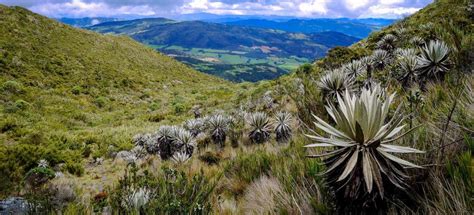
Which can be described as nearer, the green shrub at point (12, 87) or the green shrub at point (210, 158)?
the green shrub at point (210, 158)

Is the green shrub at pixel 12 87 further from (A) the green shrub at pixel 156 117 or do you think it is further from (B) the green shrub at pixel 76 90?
(A) the green shrub at pixel 156 117

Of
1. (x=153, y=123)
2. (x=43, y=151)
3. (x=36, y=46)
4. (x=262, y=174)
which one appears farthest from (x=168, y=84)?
(x=262, y=174)

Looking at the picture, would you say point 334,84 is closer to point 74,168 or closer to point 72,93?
point 74,168

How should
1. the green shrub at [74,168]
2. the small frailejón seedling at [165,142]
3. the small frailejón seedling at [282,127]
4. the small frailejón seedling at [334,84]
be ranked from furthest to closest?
the small frailejón seedling at [165,142] < the green shrub at [74,168] < the small frailejón seedling at [282,127] < the small frailejón seedling at [334,84]

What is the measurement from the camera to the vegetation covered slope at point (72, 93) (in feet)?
42.8

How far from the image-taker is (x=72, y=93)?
28.0m

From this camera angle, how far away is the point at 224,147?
9781 millimetres

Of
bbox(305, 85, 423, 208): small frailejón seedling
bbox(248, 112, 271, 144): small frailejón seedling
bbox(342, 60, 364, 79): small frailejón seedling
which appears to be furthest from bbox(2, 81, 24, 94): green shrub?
bbox(305, 85, 423, 208): small frailejón seedling

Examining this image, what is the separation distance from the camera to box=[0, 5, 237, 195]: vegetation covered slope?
42.8 feet

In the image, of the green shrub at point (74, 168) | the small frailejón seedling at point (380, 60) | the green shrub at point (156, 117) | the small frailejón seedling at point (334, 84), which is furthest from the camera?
the green shrub at point (156, 117)

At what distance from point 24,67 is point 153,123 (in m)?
15.4

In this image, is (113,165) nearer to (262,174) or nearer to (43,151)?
(43,151)

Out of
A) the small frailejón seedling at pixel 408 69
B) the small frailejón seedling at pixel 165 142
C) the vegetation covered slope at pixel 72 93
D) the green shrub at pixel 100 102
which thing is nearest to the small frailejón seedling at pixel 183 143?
the small frailejón seedling at pixel 165 142

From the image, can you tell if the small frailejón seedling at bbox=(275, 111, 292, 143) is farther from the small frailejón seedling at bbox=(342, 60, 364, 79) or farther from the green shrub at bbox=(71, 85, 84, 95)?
the green shrub at bbox=(71, 85, 84, 95)
